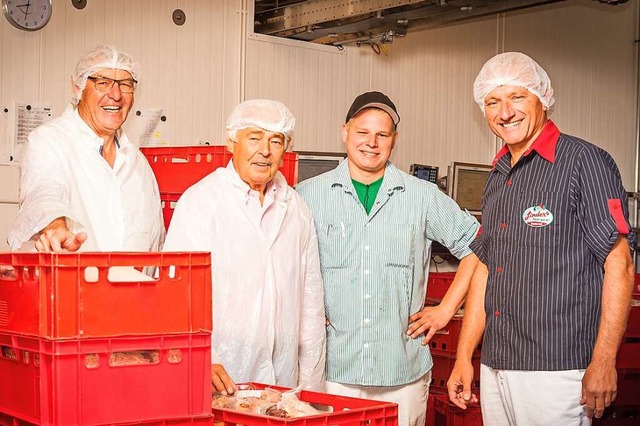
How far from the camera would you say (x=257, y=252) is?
3.00m

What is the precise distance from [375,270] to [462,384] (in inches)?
22.4

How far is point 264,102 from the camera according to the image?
309 centimetres

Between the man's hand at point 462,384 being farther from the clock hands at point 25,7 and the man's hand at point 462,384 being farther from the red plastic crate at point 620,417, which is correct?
the clock hands at point 25,7

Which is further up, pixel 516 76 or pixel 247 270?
pixel 516 76

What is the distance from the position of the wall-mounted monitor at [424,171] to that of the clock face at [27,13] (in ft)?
8.74

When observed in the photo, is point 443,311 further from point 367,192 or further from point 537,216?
point 537,216

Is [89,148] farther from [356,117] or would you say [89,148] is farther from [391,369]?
[391,369]

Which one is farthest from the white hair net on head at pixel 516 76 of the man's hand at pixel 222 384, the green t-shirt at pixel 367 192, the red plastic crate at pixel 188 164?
the man's hand at pixel 222 384

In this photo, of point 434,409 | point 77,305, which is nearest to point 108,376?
point 77,305

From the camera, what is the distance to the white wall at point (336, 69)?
4.70 metres

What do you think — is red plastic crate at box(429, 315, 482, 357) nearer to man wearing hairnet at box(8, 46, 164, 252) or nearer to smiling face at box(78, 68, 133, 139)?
man wearing hairnet at box(8, 46, 164, 252)

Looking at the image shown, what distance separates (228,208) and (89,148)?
553 millimetres

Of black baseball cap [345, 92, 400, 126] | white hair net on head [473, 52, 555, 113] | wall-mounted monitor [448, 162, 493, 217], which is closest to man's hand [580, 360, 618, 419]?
white hair net on head [473, 52, 555, 113]

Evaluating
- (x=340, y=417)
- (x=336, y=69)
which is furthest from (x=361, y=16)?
(x=340, y=417)
